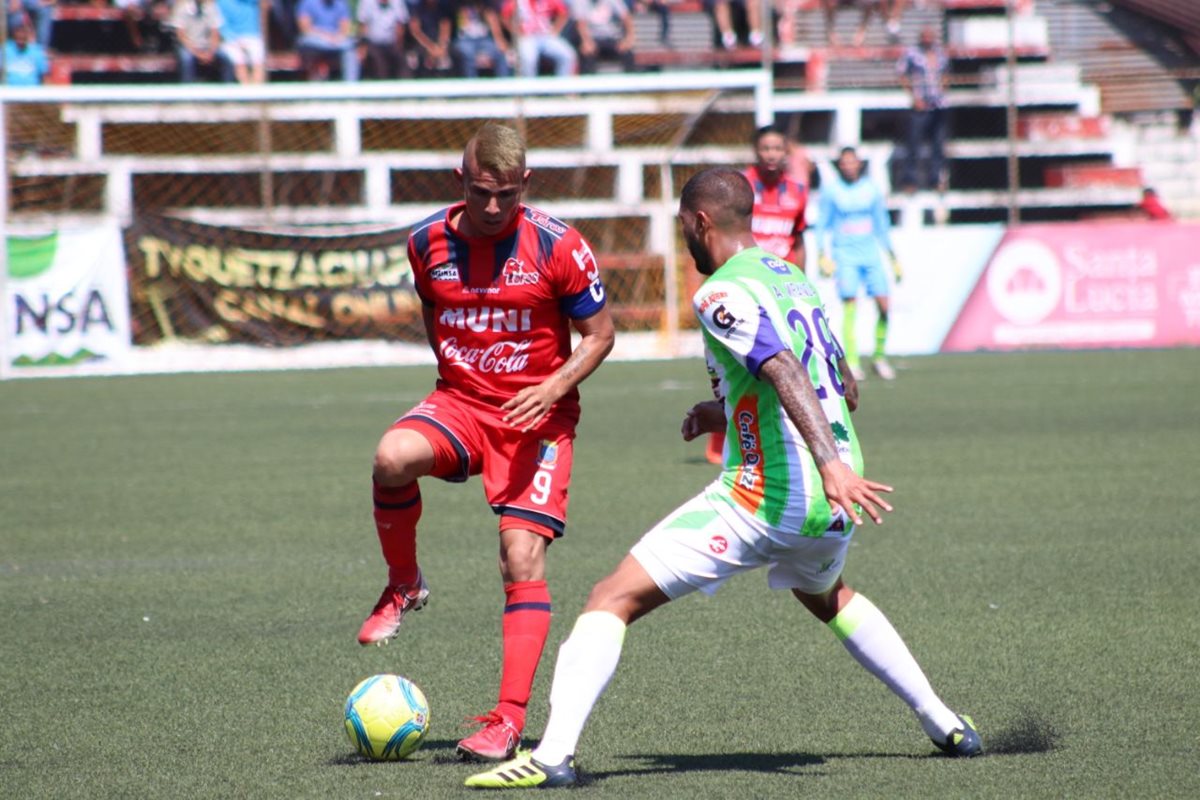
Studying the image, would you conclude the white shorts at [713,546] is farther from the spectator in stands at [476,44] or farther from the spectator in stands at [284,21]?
Result: the spectator in stands at [284,21]

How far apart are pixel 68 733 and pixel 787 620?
2905 millimetres

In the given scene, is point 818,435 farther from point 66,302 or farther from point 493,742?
point 66,302

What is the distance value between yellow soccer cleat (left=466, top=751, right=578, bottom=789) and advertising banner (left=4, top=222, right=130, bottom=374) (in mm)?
17163

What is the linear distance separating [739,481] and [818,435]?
33 cm

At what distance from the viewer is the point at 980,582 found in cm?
744

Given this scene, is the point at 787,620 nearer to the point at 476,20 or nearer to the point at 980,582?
the point at 980,582

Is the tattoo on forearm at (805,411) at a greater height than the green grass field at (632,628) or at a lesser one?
greater

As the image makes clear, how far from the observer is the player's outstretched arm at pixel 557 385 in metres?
5.03

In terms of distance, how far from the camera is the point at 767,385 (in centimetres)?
448

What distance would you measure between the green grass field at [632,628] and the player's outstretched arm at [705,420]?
921 millimetres

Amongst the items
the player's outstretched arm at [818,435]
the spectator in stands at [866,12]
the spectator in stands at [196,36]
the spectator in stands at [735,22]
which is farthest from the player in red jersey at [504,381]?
the spectator in stands at [866,12]

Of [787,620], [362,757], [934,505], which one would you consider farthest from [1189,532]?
[362,757]

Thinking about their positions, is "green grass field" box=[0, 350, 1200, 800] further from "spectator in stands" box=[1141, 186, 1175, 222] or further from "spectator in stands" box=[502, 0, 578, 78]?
"spectator in stands" box=[1141, 186, 1175, 222]

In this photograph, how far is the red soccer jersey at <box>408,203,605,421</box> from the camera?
5.21 m
